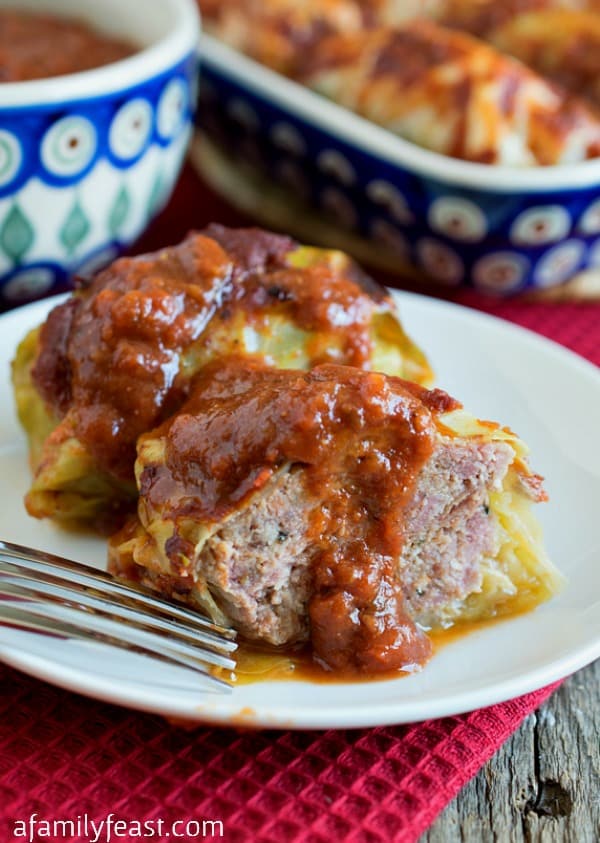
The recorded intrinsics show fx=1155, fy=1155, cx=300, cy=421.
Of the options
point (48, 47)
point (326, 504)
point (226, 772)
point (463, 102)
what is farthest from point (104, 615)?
point (48, 47)

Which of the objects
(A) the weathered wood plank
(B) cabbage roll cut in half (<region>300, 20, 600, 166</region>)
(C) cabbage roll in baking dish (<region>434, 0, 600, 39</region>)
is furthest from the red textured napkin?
(C) cabbage roll in baking dish (<region>434, 0, 600, 39</region>)

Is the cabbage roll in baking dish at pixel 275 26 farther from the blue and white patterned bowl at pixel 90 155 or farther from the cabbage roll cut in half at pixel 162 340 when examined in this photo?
the cabbage roll cut in half at pixel 162 340

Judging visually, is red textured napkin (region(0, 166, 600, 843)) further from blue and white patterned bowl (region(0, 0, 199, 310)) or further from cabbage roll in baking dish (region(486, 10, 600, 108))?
cabbage roll in baking dish (region(486, 10, 600, 108))

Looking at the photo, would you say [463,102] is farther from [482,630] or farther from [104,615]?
[104,615]

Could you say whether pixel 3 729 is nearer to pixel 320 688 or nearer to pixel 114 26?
pixel 320 688

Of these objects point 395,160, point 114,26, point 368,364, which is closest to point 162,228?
point 114,26

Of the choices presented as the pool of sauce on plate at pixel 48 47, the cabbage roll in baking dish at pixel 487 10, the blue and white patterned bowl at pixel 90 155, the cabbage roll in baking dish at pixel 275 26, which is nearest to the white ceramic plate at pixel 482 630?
the blue and white patterned bowl at pixel 90 155
